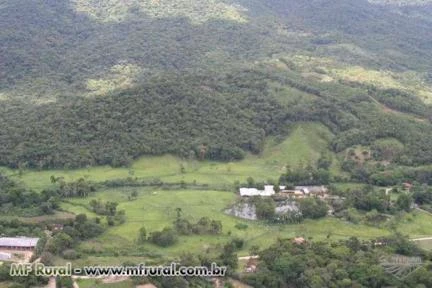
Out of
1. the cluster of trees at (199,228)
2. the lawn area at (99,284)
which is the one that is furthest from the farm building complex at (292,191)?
the lawn area at (99,284)

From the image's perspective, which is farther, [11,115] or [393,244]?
Answer: [11,115]

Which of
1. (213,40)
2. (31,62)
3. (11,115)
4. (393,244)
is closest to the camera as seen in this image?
(393,244)

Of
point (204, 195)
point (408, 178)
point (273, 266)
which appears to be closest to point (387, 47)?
point (408, 178)

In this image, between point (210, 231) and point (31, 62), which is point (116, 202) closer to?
point (210, 231)

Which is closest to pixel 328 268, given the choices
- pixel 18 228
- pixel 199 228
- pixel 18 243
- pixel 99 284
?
pixel 199 228

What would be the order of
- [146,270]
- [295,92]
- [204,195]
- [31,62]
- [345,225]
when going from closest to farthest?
[146,270] < [345,225] < [204,195] < [295,92] < [31,62]

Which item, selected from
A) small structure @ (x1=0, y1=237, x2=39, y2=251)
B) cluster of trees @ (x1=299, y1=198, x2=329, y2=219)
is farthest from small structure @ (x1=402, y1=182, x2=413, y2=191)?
small structure @ (x1=0, y1=237, x2=39, y2=251)

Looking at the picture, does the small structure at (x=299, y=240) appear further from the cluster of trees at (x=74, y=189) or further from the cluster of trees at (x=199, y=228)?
the cluster of trees at (x=74, y=189)

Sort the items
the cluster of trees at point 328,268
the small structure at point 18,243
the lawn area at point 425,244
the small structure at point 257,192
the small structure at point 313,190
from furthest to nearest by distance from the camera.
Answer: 1. the small structure at point 313,190
2. the small structure at point 257,192
3. the lawn area at point 425,244
4. the small structure at point 18,243
5. the cluster of trees at point 328,268
